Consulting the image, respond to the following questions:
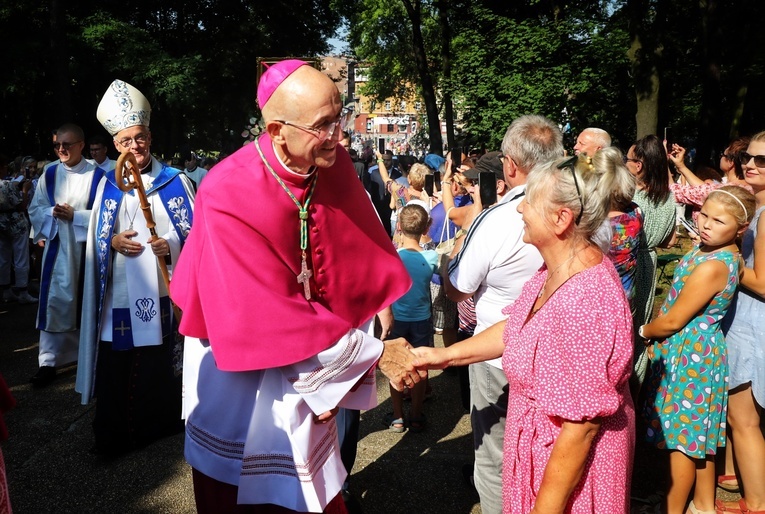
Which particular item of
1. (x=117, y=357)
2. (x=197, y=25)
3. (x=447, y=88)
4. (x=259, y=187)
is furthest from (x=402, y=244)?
(x=197, y=25)

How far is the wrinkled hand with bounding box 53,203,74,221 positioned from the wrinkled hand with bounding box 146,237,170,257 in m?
1.68

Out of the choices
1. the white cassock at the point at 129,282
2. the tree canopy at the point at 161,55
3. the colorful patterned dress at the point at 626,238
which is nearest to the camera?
the colorful patterned dress at the point at 626,238

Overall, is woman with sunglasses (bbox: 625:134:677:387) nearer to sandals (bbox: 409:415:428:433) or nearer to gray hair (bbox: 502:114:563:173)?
gray hair (bbox: 502:114:563:173)

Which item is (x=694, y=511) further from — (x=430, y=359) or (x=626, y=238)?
(x=430, y=359)

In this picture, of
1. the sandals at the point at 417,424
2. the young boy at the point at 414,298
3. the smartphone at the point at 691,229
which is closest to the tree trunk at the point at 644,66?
the smartphone at the point at 691,229

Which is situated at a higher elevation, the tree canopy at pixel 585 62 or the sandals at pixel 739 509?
the tree canopy at pixel 585 62

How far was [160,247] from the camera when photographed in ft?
13.4

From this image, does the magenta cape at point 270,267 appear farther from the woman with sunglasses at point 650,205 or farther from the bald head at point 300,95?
the woman with sunglasses at point 650,205

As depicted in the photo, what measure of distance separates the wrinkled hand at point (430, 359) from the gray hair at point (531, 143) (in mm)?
1047

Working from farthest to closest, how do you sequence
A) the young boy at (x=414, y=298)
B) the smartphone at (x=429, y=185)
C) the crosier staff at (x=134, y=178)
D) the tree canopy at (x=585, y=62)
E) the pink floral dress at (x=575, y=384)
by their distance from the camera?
the tree canopy at (x=585, y=62)
the smartphone at (x=429, y=185)
the young boy at (x=414, y=298)
the crosier staff at (x=134, y=178)
the pink floral dress at (x=575, y=384)

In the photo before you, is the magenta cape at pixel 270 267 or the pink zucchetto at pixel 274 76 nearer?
the magenta cape at pixel 270 267

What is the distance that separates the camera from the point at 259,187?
2393 millimetres

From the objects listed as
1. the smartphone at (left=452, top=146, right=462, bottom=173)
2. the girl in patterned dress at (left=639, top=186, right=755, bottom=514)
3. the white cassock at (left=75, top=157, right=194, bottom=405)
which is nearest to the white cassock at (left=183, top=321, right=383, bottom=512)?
the girl in patterned dress at (left=639, top=186, right=755, bottom=514)

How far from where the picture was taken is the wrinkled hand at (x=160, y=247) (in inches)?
158
